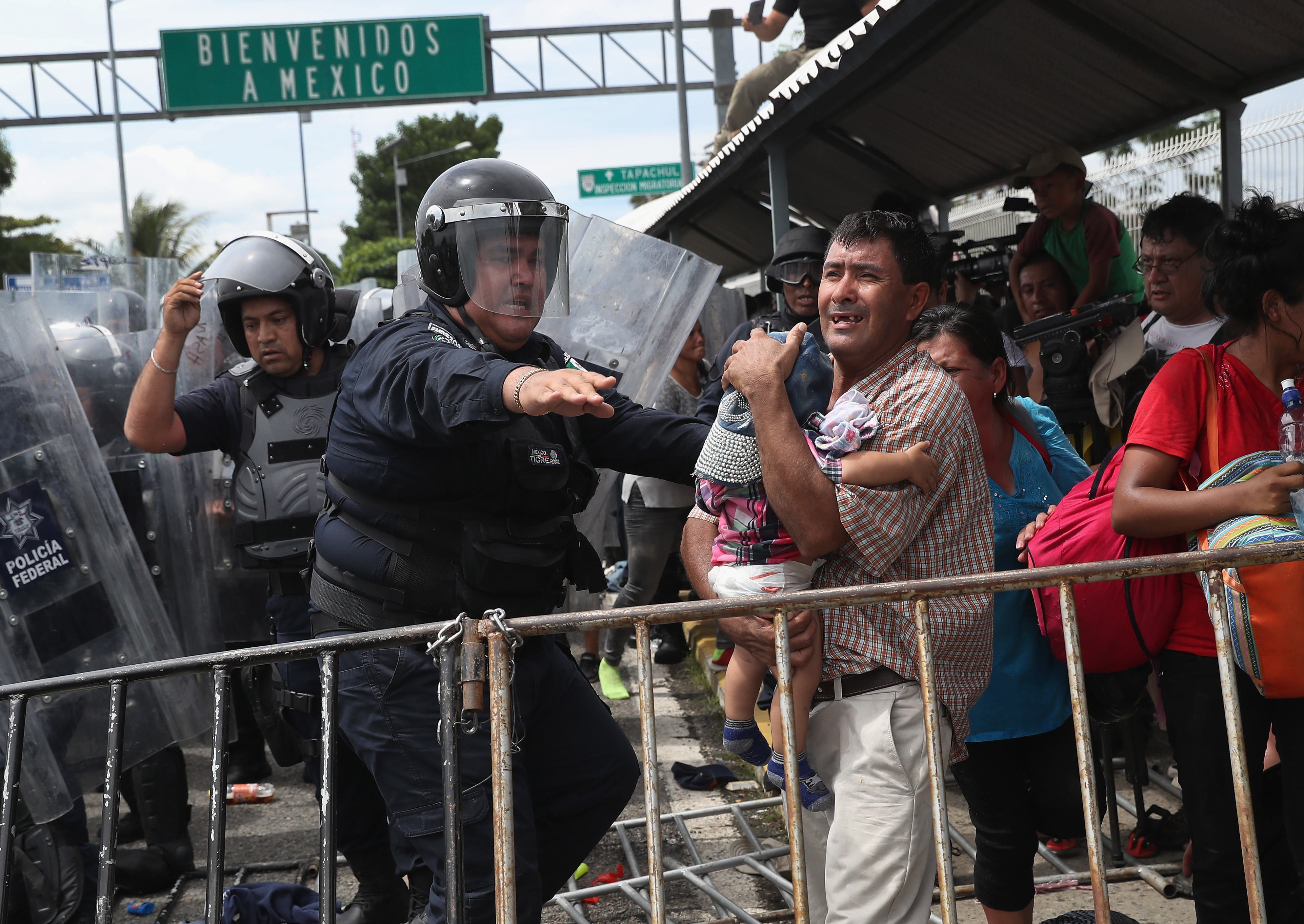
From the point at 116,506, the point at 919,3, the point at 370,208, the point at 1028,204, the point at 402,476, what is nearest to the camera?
the point at 402,476

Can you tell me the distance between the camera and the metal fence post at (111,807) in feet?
6.82

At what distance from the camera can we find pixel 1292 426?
223cm

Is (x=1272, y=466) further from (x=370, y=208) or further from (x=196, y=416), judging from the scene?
(x=370, y=208)

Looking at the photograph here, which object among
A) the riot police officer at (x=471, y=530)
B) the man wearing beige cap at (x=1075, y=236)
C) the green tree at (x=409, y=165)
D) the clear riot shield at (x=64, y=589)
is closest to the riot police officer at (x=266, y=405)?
the clear riot shield at (x=64, y=589)

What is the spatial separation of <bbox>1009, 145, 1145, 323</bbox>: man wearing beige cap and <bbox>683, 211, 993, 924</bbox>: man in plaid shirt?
98.6 inches

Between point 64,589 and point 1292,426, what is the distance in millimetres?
3685

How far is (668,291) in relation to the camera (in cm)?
396

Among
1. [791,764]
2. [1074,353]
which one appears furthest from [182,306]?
[1074,353]

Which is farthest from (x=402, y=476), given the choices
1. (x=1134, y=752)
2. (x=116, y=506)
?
(x=1134, y=752)

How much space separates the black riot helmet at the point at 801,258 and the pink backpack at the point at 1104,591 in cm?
182

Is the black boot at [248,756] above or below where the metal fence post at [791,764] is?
below

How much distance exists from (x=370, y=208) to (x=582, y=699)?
49.2m

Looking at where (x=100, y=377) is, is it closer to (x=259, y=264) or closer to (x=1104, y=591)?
(x=259, y=264)

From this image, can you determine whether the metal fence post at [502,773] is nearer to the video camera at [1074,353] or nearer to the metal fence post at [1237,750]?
the metal fence post at [1237,750]
